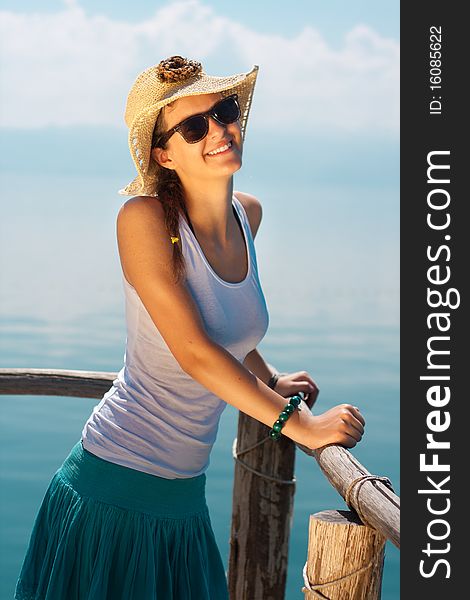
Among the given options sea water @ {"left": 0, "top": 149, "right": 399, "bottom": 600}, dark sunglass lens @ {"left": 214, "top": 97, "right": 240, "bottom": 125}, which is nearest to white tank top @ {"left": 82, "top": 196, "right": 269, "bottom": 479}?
dark sunglass lens @ {"left": 214, "top": 97, "right": 240, "bottom": 125}

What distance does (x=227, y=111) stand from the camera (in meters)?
2.74

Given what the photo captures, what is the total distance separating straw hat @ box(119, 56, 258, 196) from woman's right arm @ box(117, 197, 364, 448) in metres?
0.19

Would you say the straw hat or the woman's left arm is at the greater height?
the straw hat

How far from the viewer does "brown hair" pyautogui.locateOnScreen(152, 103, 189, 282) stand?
2.57m

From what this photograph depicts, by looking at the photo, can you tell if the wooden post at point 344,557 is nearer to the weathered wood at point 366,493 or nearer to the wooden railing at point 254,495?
the weathered wood at point 366,493

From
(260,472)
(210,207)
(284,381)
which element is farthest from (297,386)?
(210,207)

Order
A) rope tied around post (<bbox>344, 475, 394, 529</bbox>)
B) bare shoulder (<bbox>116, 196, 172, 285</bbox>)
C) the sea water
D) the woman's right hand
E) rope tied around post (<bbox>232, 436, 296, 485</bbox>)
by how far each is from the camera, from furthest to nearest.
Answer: the sea water → rope tied around post (<bbox>232, 436, 296, 485</bbox>) → bare shoulder (<bbox>116, 196, 172, 285</bbox>) → the woman's right hand → rope tied around post (<bbox>344, 475, 394, 529</bbox>)

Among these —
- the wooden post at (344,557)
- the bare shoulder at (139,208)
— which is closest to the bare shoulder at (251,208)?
the bare shoulder at (139,208)

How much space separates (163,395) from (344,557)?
0.56 m

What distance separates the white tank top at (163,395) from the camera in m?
2.62

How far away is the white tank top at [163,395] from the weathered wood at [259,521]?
26.0 inches

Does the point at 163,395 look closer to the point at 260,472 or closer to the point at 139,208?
the point at 139,208

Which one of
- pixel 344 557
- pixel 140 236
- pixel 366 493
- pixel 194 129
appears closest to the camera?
pixel 366 493

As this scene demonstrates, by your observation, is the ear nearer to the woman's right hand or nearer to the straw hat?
the straw hat
